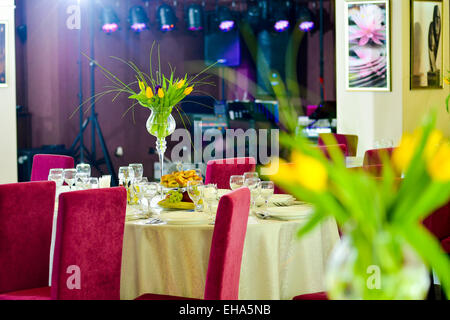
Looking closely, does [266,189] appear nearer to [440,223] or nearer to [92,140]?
[440,223]

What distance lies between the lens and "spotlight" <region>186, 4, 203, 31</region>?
32.4 ft

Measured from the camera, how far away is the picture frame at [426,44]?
6414 millimetres

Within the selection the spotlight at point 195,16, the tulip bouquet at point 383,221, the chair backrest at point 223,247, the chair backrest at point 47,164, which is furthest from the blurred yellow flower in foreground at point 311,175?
the spotlight at point 195,16

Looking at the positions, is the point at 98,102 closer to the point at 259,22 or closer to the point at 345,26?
the point at 259,22

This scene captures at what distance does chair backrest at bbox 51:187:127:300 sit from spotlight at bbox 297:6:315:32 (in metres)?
7.82

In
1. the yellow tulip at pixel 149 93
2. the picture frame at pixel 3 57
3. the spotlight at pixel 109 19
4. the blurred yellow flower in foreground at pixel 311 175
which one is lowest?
the blurred yellow flower in foreground at pixel 311 175

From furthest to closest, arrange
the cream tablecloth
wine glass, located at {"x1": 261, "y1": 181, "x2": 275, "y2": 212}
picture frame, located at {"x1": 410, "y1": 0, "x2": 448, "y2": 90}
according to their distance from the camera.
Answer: picture frame, located at {"x1": 410, "y1": 0, "x2": 448, "y2": 90} → wine glass, located at {"x1": 261, "y1": 181, "x2": 275, "y2": 212} → the cream tablecloth

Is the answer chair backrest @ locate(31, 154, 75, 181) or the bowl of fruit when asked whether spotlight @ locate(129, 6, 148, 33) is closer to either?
chair backrest @ locate(31, 154, 75, 181)

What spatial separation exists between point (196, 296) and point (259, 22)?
7921mm

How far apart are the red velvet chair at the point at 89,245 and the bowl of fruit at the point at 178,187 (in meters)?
0.68

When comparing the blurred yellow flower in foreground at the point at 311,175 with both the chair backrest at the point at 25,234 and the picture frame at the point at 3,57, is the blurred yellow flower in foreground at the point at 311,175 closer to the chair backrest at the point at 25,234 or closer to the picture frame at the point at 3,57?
the chair backrest at the point at 25,234

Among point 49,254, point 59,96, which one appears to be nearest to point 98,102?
point 59,96

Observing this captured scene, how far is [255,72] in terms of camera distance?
35.8 feet

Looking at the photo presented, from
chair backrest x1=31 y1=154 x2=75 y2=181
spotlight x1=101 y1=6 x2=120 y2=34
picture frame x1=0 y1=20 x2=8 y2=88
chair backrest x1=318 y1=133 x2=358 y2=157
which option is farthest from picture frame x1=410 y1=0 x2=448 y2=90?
spotlight x1=101 y1=6 x2=120 y2=34
